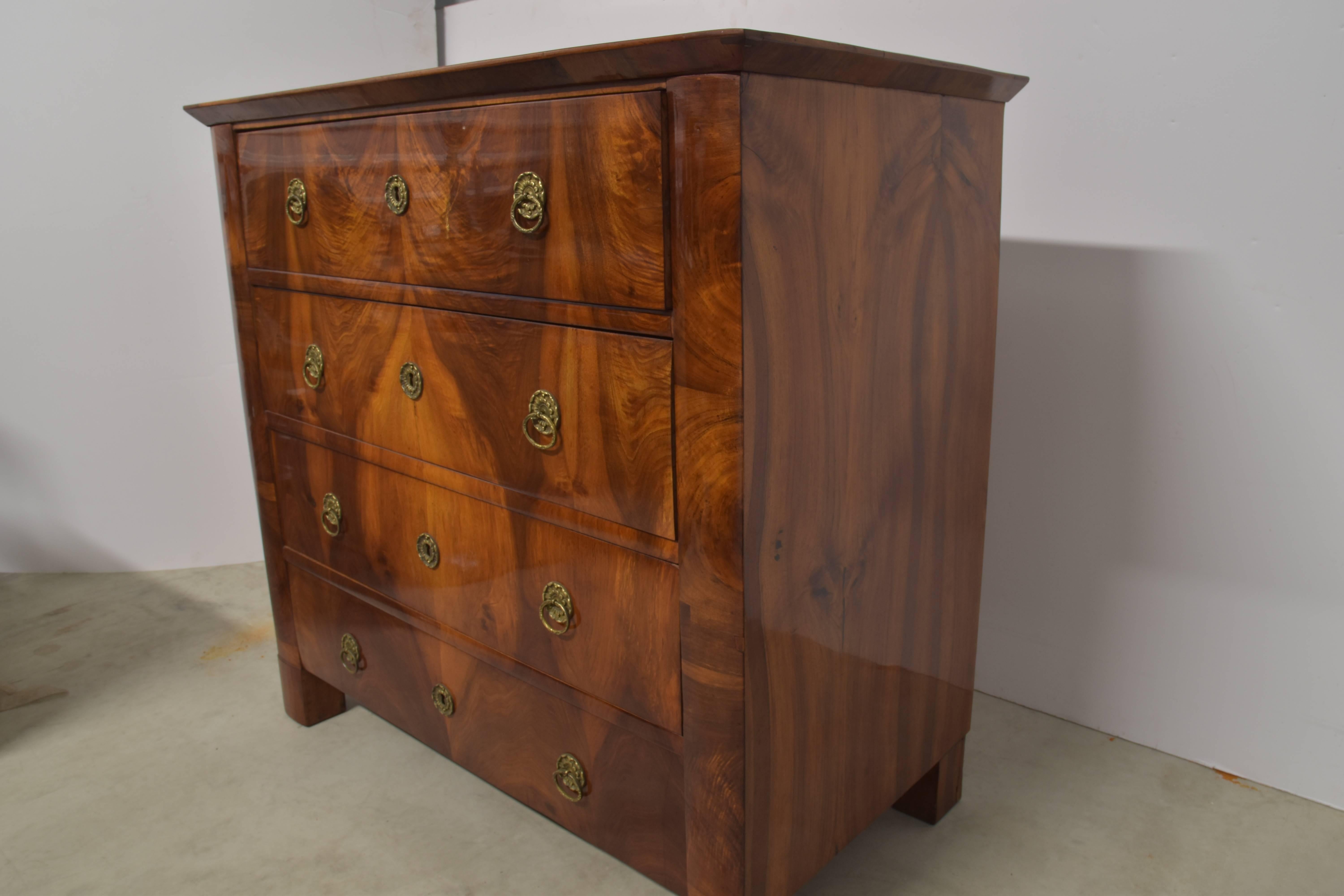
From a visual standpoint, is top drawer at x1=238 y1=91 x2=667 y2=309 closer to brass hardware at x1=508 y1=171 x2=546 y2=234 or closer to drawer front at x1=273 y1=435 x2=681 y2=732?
brass hardware at x1=508 y1=171 x2=546 y2=234

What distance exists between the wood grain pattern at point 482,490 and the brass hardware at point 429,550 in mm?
90

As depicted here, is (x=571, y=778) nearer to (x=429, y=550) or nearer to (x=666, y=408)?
(x=429, y=550)

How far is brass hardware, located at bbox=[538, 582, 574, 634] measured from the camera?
4.25 feet

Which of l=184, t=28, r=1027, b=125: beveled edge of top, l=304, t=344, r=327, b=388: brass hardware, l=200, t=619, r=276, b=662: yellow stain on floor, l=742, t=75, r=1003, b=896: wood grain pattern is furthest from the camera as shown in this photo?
l=200, t=619, r=276, b=662: yellow stain on floor

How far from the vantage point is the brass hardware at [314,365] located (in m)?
1.61

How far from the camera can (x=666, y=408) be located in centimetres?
109

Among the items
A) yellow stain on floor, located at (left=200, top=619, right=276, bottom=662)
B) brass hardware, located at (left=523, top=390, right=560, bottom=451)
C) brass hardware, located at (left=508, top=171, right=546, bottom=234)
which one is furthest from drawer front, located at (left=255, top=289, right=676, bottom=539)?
yellow stain on floor, located at (left=200, top=619, right=276, bottom=662)

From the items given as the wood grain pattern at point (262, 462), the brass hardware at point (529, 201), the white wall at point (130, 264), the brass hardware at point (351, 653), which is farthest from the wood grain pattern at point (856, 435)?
the white wall at point (130, 264)

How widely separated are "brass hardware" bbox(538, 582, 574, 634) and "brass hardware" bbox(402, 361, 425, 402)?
1.14ft

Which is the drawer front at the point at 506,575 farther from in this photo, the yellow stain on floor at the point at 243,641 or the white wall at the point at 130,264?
the white wall at the point at 130,264

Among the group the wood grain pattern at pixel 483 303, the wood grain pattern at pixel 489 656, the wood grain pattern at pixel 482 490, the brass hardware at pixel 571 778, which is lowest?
the brass hardware at pixel 571 778

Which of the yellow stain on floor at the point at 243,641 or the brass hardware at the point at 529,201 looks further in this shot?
the yellow stain on floor at the point at 243,641

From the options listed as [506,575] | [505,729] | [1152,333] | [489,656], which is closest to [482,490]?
[506,575]

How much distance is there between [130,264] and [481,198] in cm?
172
